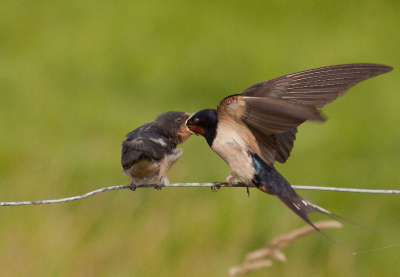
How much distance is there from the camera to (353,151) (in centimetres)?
652

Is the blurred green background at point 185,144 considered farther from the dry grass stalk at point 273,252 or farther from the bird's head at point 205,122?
the dry grass stalk at point 273,252

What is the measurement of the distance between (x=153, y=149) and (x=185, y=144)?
2399 mm

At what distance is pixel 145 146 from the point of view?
3.37 meters

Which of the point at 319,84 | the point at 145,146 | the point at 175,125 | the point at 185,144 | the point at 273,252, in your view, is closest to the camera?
the point at 273,252

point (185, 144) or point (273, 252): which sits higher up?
point (273, 252)

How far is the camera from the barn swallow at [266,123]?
2738 millimetres

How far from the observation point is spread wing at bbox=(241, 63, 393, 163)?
288cm

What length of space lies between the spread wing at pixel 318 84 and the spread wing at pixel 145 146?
1.97ft

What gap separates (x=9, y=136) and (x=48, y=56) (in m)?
2.22

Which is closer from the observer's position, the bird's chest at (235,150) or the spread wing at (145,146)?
the bird's chest at (235,150)

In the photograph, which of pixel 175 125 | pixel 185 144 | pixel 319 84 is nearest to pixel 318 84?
pixel 319 84

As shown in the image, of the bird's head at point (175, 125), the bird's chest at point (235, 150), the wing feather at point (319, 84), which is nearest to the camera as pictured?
the wing feather at point (319, 84)

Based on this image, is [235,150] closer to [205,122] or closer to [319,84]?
[205,122]

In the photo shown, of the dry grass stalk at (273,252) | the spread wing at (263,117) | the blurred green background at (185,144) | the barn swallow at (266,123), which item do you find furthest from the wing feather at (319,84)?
the blurred green background at (185,144)
